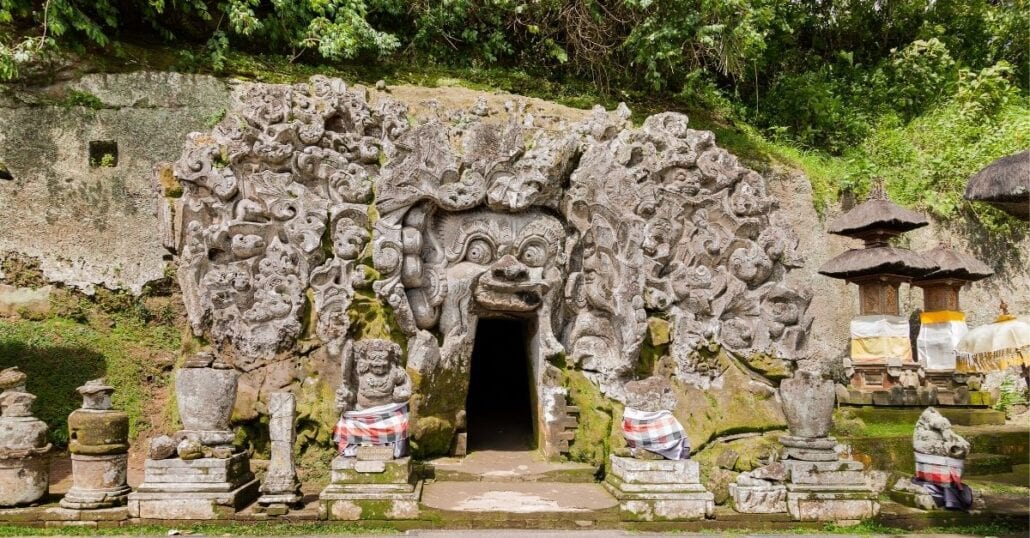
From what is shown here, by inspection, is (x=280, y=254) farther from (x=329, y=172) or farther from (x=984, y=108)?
(x=984, y=108)

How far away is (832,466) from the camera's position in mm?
8492

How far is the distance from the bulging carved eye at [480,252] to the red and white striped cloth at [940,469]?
228 inches

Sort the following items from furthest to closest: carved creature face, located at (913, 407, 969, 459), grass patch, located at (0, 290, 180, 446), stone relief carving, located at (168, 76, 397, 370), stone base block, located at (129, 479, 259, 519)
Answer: grass patch, located at (0, 290, 180, 446)
stone relief carving, located at (168, 76, 397, 370)
carved creature face, located at (913, 407, 969, 459)
stone base block, located at (129, 479, 259, 519)

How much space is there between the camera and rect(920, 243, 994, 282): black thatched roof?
13.7m

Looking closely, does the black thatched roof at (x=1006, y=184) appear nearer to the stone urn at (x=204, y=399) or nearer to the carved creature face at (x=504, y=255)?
the carved creature face at (x=504, y=255)

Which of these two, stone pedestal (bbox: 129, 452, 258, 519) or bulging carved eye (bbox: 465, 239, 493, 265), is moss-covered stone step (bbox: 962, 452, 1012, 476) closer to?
bulging carved eye (bbox: 465, 239, 493, 265)

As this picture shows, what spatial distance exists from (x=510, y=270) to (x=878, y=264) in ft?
21.2

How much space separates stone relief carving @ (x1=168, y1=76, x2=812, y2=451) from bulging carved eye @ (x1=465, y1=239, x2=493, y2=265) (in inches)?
0.8

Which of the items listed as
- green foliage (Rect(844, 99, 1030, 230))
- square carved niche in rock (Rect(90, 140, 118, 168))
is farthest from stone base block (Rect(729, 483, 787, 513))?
square carved niche in rock (Rect(90, 140, 118, 168))

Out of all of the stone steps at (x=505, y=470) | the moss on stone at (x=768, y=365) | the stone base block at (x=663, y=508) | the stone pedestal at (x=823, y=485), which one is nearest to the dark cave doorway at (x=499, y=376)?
the stone steps at (x=505, y=470)

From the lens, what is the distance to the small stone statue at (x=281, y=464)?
26.9 feet

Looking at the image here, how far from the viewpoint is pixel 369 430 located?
8.49 m

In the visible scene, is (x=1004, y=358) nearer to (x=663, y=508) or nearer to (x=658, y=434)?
(x=658, y=434)

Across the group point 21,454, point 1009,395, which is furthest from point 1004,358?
point 21,454
